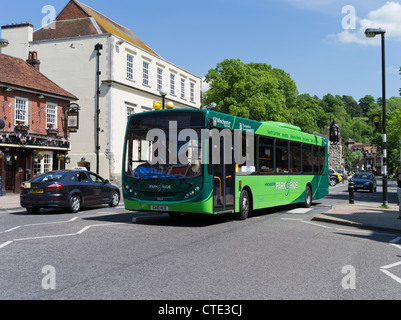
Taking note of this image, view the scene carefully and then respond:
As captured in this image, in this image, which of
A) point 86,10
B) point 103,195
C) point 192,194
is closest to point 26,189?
point 103,195

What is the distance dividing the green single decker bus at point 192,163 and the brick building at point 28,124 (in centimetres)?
1605

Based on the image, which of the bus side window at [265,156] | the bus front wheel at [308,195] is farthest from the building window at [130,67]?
the bus side window at [265,156]

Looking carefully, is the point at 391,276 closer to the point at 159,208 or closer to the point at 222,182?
the point at 222,182

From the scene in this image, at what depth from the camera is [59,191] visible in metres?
14.4

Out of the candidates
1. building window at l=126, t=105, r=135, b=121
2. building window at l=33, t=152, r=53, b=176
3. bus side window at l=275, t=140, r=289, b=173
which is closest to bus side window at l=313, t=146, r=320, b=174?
bus side window at l=275, t=140, r=289, b=173

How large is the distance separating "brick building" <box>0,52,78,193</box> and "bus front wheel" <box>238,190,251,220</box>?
17111mm

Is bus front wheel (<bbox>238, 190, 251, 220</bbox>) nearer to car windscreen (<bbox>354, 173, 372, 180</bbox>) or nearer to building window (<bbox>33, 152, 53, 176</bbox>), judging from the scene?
building window (<bbox>33, 152, 53, 176</bbox>)

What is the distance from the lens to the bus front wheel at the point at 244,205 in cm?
1256

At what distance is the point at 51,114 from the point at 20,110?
286 cm

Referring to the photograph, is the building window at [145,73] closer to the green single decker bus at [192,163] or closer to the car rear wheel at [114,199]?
the car rear wheel at [114,199]

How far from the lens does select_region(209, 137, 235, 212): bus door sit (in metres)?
11.2

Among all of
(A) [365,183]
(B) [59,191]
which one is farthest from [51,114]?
(A) [365,183]

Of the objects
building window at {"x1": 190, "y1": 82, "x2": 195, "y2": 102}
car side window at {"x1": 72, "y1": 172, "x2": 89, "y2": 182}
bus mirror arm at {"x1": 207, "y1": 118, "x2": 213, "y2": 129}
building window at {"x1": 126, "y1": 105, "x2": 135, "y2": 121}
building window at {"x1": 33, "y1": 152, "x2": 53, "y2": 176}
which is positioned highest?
building window at {"x1": 190, "y1": 82, "x2": 195, "y2": 102}
